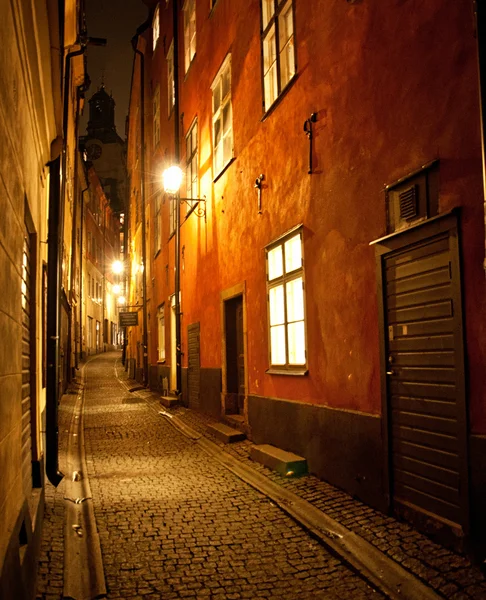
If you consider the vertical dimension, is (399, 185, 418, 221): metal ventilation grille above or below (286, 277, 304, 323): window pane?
above

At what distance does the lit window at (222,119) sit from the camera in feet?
37.0

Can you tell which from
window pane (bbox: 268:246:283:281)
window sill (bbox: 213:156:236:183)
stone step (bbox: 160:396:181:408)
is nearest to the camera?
window pane (bbox: 268:246:283:281)

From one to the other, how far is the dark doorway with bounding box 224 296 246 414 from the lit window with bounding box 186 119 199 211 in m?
3.84

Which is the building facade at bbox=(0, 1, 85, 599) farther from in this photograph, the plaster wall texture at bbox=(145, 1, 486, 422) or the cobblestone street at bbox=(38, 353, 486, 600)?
the plaster wall texture at bbox=(145, 1, 486, 422)

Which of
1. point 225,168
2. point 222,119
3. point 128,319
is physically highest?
point 222,119

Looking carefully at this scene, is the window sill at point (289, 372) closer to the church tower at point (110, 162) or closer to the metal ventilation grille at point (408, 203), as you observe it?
the metal ventilation grille at point (408, 203)

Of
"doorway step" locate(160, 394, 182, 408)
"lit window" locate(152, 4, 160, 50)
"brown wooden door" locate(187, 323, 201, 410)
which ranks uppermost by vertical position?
"lit window" locate(152, 4, 160, 50)

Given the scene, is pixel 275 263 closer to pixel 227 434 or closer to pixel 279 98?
pixel 279 98

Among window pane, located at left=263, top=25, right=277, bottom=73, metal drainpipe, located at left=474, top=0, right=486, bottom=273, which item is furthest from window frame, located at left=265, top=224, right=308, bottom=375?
metal drainpipe, located at left=474, top=0, right=486, bottom=273

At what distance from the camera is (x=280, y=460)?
283 inches

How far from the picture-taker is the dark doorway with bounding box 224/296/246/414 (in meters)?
11.2

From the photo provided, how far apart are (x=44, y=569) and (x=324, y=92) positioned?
5938 millimetres

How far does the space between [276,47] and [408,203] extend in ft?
15.7

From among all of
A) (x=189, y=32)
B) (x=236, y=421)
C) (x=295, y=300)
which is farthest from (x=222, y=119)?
(x=236, y=421)
